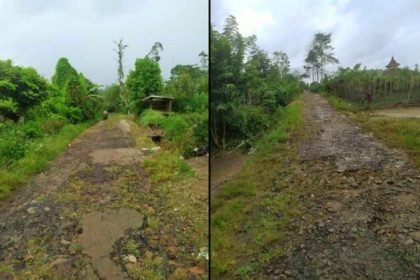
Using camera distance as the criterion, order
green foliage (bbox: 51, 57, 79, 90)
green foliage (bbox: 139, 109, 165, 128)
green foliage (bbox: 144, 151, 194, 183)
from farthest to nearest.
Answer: green foliage (bbox: 51, 57, 79, 90), green foliage (bbox: 139, 109, 165, 128), green foliage (bbox: 144, 151, 194, 183)

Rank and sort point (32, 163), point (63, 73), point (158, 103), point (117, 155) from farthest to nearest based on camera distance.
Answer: point (63, 73), point (158, 103), point (117, 155), point (32, 163)

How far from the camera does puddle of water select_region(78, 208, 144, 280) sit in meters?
1.66

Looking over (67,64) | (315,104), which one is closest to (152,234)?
(315,104)

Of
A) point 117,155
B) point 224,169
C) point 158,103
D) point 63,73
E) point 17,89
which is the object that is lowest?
point 117,155

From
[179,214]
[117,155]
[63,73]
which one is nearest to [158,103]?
[117,155]

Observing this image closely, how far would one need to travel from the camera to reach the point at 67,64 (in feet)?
22.5

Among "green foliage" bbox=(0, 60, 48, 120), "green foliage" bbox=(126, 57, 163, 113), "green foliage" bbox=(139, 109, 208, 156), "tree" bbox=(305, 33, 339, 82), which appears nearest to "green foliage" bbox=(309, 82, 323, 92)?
"tree" bbox=(305, 33, 339, 82)

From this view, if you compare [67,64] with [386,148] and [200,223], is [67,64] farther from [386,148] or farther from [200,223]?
[386,148]

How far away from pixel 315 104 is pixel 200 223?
84 centimetres

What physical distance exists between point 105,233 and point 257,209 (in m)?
0.81

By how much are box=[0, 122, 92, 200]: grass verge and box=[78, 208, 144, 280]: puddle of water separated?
787 millimetres

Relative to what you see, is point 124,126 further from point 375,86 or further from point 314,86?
point 375,86

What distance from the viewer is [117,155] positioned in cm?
356

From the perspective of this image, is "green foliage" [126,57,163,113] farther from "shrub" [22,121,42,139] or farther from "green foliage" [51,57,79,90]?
"green foliage" [51,57,79,90]
